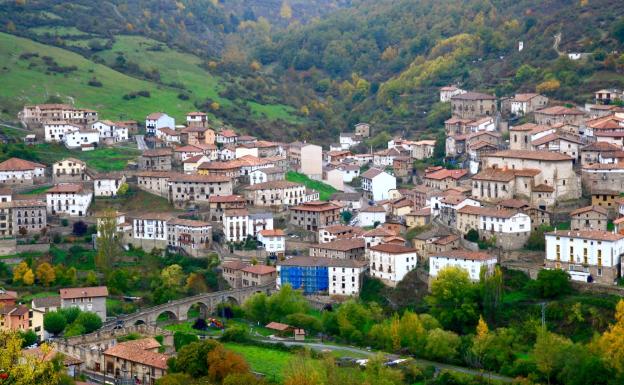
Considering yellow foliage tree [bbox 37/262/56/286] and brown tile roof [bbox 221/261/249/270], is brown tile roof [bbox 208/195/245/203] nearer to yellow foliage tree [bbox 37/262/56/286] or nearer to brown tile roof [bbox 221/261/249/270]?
brown tile roof [bbox 221/261/249/270]

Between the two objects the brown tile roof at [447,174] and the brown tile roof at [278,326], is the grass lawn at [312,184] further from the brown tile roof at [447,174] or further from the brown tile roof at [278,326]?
the brown tile roof at [278,326]

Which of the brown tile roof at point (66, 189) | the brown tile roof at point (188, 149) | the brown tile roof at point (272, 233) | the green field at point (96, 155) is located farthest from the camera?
the brown tile roof at point (188, 149)

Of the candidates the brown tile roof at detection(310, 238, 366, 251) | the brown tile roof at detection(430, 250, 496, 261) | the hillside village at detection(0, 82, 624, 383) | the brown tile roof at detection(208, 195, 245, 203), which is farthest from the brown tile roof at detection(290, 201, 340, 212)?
the brown tile roof at detection(430, 250, 496, 261)

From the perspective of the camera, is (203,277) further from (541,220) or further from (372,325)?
(541,220)

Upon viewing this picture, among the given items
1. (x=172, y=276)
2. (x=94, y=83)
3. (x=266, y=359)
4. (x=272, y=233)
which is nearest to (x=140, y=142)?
(x=94, y=83)

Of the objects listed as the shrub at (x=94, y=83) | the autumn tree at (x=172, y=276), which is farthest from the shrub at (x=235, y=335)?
the shrub at (x=94, y=83)

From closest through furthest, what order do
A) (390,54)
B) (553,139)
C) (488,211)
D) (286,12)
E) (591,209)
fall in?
(591,209)
(488,211)
(553,139)
(390,54)
(286,12)

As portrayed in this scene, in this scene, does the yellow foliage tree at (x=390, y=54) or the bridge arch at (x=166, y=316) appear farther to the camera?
the yellow foliage tree at (x=390, y=54)

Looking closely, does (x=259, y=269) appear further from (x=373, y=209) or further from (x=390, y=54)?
(x=390, y=54)
